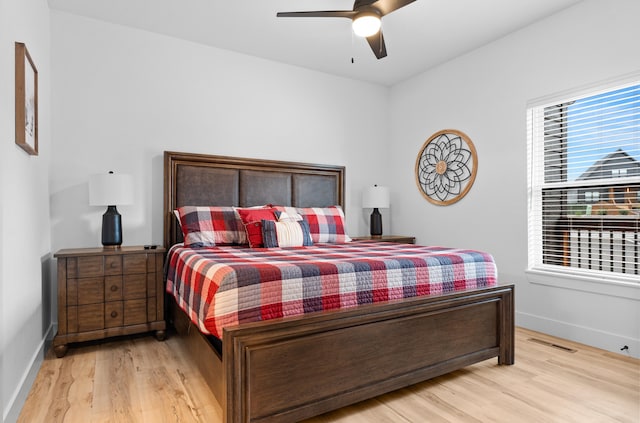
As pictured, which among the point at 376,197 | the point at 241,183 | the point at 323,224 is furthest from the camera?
the point at 376,197

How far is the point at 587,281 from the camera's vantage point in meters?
3.02

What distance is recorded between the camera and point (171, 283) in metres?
2.92

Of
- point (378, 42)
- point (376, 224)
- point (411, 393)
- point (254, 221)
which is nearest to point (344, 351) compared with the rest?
point (411, 393)

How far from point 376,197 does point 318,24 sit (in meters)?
1.98

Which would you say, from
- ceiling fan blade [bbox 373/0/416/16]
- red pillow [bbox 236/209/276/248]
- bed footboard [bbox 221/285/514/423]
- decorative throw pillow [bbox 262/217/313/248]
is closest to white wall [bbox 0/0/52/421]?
bed footboard [bbox 221/285/514/423]

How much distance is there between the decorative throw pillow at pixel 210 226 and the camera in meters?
3.18

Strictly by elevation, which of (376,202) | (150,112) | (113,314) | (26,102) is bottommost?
(113,314)

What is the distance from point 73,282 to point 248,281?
1.80 metres

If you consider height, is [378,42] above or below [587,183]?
above

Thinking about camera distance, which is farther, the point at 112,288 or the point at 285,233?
the point at 285,233

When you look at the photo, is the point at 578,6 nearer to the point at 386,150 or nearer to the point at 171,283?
the point at 386,150

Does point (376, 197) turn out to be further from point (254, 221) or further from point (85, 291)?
point (85, 291)

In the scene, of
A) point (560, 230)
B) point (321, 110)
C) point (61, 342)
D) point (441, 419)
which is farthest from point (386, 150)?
point (61, 342)

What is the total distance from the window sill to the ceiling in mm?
2221
